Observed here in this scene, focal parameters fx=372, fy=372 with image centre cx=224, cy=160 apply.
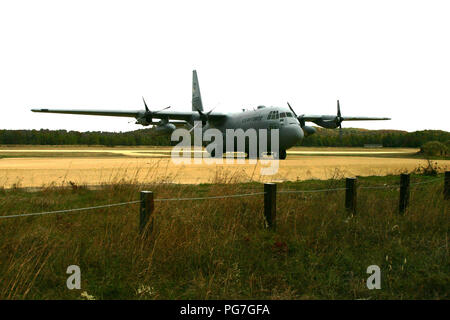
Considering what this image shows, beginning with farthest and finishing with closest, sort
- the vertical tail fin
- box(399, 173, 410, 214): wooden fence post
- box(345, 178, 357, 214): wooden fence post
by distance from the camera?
the vertical tail fin < box(399, 173, 410, 214): wooden fence post < box(345, 178, 357, 214): wooden fence post

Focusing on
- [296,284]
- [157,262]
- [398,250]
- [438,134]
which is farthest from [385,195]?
[438,134]

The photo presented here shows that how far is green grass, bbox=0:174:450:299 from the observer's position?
447 cm

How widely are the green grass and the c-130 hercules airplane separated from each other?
15.1m

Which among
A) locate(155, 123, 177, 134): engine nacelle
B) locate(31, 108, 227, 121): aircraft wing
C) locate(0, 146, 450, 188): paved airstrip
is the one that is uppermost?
locate(31, 108, 227, 121): aircraft wing

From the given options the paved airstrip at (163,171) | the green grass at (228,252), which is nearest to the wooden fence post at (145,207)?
the green grass at (228,252)

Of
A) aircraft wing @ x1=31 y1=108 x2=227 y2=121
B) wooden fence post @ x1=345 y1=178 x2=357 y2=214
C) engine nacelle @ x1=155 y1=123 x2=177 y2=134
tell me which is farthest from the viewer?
engine nacelle @ x1=155 y1=123 x2=177 y2=134

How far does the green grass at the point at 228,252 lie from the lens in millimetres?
4473

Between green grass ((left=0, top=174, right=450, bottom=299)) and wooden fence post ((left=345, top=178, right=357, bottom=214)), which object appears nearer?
green grass ((left=0, top=174, right=450, bottom=299))

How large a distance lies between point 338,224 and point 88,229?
4.52m

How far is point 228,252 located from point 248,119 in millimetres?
21478

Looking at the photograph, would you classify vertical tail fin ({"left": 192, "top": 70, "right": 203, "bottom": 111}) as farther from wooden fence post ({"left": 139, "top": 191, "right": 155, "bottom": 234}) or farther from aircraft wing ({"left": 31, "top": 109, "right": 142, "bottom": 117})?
wooden fence post ({"left": 139, "top": 191, "right": 155, "bottom": 234})

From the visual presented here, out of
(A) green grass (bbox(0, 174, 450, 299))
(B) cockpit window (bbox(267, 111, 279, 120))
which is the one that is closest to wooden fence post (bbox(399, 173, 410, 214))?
(A) green grass (bbox(0, 174, 450, 299))

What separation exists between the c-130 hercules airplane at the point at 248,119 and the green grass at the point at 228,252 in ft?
49.5
